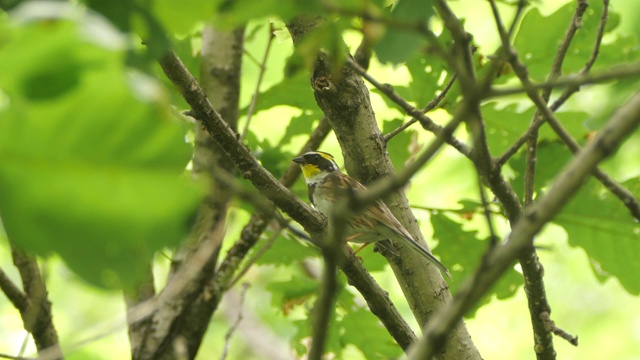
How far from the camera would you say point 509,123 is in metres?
3.87

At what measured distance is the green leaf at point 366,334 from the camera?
3.89m

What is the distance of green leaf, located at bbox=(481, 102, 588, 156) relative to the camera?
12.5 ft

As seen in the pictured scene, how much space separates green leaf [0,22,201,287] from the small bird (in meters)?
2.30

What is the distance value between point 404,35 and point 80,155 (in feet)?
1.92

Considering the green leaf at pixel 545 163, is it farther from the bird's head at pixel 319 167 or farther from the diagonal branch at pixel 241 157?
the bird's head at pixel 319 167

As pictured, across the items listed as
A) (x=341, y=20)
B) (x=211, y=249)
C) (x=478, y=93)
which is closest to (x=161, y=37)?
(x=341, y=20)

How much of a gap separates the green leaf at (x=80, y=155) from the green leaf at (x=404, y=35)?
49 centimetres

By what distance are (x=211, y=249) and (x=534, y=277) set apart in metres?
1.62

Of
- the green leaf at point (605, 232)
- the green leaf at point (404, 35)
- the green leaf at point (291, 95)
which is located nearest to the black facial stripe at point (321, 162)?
the green leaf at point (291, 95)

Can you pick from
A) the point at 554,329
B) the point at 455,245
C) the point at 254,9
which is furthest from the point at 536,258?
the point at 254,9

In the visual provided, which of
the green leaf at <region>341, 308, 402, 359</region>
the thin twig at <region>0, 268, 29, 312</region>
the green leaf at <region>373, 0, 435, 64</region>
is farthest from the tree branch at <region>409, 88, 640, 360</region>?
the green leaf at <region>341, 308, 402, 359</region>

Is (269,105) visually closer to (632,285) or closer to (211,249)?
(211,249)

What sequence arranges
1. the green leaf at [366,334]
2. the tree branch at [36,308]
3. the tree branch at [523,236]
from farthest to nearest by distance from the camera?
1. the green leaf at [366,334]
2. the tree branch at [36,308]
3. the tree branch at [523,236]

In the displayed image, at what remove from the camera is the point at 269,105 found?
399cm
